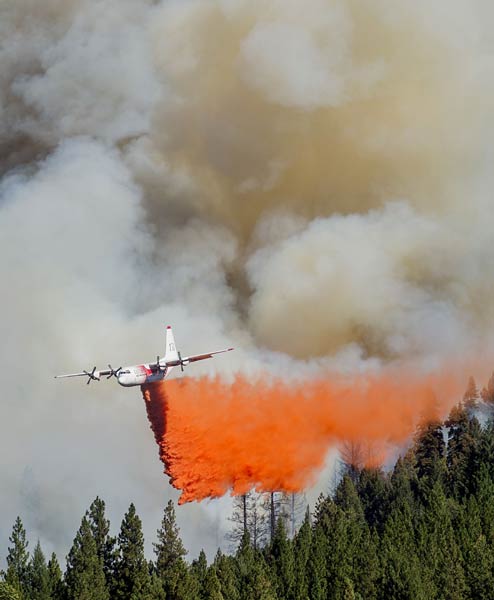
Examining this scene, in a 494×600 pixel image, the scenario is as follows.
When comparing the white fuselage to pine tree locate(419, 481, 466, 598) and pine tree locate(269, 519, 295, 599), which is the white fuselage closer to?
pine tree locate(269, 519, 295, 599)

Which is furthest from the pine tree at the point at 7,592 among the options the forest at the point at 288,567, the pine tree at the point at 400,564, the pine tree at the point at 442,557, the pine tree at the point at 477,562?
the pine tree at the point at 477,562

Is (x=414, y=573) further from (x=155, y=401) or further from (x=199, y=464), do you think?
(x=155, y=401)

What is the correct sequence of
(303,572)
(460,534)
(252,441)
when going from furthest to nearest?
1. (252,441)
2. (460,534)
3. (303,572)

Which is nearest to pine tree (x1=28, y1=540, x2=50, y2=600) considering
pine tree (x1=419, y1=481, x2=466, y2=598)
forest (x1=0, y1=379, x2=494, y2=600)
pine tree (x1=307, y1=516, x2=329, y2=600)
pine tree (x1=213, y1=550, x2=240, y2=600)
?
forest (x1=0, y1=379, x2=494, y2=600)

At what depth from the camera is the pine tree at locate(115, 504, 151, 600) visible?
137 m

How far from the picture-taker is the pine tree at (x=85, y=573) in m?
144

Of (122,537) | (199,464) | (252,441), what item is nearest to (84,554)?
(122,537)

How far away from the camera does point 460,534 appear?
15825 centimetres

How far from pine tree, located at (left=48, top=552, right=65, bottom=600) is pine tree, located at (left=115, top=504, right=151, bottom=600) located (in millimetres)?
7132

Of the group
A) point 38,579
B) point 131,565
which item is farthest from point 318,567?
point 38,579

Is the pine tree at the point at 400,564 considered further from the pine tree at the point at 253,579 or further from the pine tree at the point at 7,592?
the pine tree at the point at 7,592

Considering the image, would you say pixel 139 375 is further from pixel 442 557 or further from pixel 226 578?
pixel 442 557

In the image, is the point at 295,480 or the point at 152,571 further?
the point at 295,480

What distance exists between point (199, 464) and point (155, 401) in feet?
37.8
